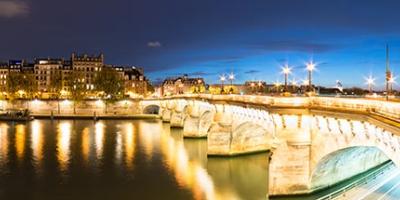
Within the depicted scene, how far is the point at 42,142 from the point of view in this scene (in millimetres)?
65312

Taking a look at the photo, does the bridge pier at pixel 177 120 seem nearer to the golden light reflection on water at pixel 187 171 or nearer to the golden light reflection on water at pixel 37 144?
the golden light reflection on water at pixel 187 171

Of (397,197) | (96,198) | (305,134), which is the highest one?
(305,134)

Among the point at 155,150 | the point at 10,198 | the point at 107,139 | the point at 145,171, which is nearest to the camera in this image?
the point at 10,198

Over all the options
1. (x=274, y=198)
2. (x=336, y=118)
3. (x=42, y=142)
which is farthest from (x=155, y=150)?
(x=336, y=118)

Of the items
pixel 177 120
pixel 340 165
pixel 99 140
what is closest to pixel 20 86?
pixel 177 120

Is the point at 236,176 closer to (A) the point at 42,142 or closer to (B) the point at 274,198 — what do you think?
(B) the point at 274,198

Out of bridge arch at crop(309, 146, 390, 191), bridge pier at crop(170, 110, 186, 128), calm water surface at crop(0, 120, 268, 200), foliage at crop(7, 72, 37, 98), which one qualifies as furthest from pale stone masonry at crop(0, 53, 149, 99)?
bridge arch at crop(309, 146, 390, 191)

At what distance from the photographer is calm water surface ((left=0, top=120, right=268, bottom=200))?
1422 inches

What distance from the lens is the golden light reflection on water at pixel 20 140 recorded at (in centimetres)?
5484

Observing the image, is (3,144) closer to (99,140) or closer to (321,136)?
(99,140)

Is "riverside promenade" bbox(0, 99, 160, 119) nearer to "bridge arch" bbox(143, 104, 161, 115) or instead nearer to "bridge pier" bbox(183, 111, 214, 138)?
"bridge arch" bbox(143, 104, 161, 115)

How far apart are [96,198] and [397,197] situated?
2215 cm

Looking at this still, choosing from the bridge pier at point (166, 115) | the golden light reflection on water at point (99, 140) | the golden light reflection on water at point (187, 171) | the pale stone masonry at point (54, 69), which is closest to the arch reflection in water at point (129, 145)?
the golden light reflection on water at point (99, 140)

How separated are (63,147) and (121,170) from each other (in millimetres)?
19075
